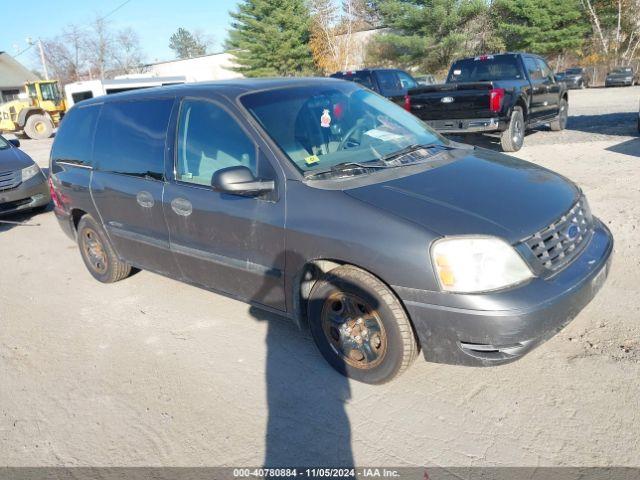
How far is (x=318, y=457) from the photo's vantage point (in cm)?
252

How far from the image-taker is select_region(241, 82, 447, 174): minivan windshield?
3285 millimetres

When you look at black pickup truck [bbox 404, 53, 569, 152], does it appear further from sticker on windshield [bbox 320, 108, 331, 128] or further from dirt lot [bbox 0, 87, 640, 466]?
sticker on windshield [bbox 320, 108, 331, 128]

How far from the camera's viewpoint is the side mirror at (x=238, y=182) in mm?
3018

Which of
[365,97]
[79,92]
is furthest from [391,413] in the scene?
[79,92]

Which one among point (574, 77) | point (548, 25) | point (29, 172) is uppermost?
point (548, 25)

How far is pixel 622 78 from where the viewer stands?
31.0 meters

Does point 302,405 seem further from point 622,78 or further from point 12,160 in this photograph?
point 622,78

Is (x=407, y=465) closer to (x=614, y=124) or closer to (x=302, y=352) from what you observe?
(x=302, y=352)

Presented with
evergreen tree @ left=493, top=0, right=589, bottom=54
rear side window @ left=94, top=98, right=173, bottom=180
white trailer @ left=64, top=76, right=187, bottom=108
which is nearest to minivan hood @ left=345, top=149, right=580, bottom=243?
rear side window @ left=94, top=98, right=173, bottom=180

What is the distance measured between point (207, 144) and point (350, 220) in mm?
1359

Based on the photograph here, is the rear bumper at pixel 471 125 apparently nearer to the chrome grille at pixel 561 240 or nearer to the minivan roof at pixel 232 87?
the minivan roof at pixel 232 87

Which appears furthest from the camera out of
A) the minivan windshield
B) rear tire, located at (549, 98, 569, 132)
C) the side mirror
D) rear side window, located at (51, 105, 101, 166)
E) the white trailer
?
the white trailer

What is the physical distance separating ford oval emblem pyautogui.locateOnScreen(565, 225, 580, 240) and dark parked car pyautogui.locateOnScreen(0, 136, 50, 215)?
7.91 metres

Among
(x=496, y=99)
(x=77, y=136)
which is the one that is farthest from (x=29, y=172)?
(x=496, y=99)
